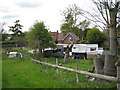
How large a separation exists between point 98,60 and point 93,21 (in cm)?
282

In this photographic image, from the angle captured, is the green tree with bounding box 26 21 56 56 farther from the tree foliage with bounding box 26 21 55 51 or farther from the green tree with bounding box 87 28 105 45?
the green tree with bounding box 87 28 105 45

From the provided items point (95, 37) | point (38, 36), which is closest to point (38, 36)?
point (38, 36)

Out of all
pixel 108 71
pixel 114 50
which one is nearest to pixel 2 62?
pixel 108 71

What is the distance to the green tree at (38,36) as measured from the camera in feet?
74.0

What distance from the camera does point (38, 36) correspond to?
22.7 meters

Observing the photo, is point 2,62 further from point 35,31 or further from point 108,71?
point 35,31

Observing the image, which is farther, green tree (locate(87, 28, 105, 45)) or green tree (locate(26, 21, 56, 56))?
green tree (locate(87, 28, 105, 45))

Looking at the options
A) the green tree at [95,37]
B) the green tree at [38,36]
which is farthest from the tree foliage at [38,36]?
the green tree at [95,37]

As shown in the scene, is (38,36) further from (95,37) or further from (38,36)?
(95,37)

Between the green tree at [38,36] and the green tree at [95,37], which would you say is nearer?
the green tree at [38,36]

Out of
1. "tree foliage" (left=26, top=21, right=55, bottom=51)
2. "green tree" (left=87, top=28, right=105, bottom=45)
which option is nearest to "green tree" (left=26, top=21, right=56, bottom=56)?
"tree foliage" (left=26, top=21, right=55, bottom=51)

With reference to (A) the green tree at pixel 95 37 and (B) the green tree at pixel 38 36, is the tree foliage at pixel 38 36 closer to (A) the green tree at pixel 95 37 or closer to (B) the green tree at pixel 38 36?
(B) the green tree at pixel 38 36

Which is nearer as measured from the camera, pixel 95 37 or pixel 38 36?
pixel 38 36

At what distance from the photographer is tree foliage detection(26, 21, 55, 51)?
22547 millimetres
